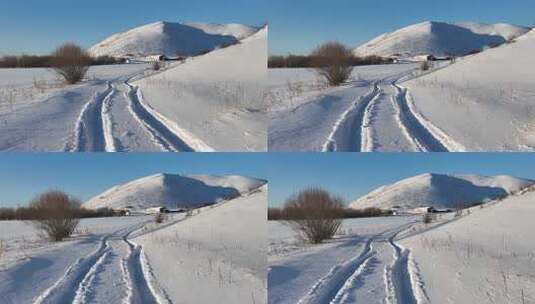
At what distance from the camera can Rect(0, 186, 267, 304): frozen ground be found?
751 centimetres

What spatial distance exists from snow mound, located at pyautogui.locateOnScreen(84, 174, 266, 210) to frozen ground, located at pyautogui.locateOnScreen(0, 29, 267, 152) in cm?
80

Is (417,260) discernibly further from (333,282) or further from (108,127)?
(108,127)

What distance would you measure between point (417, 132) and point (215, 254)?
356 centimetres

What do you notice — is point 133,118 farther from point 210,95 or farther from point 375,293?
point 375,293

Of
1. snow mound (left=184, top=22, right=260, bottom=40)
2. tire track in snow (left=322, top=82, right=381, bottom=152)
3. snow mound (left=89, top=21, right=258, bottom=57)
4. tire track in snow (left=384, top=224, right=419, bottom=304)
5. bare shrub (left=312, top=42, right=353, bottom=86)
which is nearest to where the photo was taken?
tire track in snow (left=384, top=224, right=419, bottom=304)

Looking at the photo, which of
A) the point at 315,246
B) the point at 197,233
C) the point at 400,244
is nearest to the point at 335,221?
the point at 315,246

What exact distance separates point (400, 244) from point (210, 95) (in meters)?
4.27

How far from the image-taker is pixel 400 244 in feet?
34.9

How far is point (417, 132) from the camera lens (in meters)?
8.39

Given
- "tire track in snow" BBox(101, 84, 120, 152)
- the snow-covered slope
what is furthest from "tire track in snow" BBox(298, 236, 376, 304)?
"tire track in snow" BBox(101, 84, 120, 152)

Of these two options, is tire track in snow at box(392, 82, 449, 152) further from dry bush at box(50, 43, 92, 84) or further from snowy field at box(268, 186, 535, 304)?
dry bush at box(50, 43, 92, 84)

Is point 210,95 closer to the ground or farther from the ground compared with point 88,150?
farther from the ground

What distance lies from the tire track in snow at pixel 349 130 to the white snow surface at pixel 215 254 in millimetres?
1265

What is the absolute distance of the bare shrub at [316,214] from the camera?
9.73 metres
